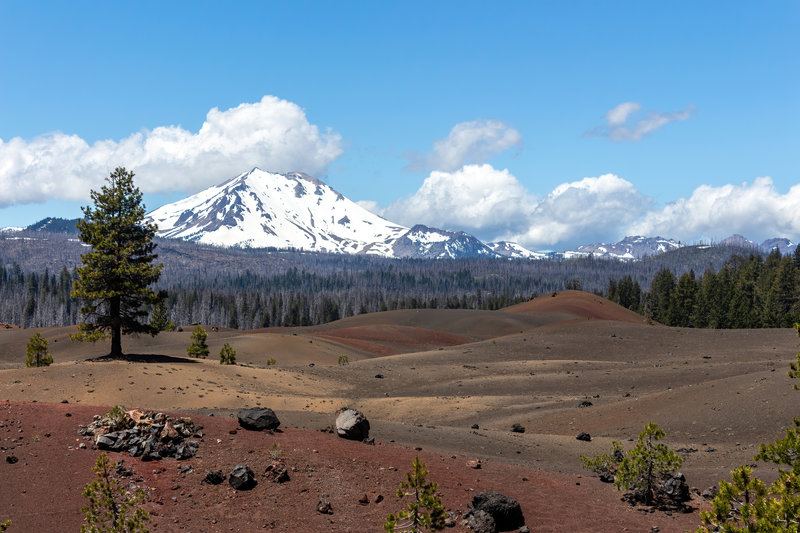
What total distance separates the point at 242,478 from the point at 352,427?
4195mm

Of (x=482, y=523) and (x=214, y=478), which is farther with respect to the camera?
(x=214, y=478)

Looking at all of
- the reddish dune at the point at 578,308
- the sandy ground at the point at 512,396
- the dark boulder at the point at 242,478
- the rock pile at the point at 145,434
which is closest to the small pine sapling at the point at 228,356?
the sandy ground at the point at 512,396

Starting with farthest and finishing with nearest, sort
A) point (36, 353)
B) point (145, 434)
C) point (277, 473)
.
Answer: point (36, 353), point (145, 434), point (277, 473)

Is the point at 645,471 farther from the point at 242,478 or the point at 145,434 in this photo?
the point at 145,434

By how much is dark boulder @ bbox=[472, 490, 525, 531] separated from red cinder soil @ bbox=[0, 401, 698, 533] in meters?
0.47

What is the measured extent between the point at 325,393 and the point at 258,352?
25221 millimetres

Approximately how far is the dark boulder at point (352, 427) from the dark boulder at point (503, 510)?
5.70 meters

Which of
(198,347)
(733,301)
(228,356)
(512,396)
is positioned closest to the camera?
(512,396)

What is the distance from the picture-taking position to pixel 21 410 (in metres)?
19.3

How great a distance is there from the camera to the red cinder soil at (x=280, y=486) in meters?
14.3

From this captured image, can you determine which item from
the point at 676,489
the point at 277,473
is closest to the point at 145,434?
the point at 277,473

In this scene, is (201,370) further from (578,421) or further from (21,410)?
(578,421)

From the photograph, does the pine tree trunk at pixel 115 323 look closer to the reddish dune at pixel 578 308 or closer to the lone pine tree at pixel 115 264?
the lone pine tree at pixel 115 264

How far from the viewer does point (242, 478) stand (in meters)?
15.5
